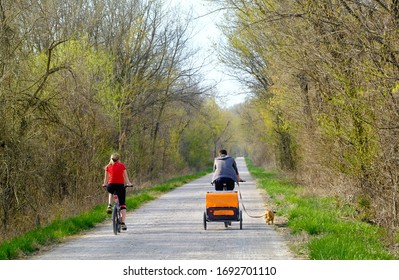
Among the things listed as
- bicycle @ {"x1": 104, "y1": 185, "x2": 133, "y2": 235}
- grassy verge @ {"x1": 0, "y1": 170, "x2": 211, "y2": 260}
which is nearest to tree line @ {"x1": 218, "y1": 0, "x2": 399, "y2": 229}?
bicycle @ {"x1": 104, "y1": 185, "x2": 133, "y2": 235}

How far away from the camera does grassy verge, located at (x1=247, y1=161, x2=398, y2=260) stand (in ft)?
31.9

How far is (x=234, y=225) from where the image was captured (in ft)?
49.4

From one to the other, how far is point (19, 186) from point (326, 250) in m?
8.56

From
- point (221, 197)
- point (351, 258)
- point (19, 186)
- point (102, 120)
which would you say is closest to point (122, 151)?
point (102, 120)

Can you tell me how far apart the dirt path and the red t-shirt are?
114cm

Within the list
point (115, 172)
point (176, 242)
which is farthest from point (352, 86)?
point (115, 172)

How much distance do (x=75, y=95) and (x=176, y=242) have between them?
9461mm

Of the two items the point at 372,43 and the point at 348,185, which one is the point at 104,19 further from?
the point at 372,43

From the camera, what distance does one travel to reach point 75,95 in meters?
20.3

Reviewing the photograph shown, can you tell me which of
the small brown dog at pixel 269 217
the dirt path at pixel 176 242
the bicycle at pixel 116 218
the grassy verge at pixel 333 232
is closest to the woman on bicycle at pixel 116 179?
the bicycle at pixel 116 218

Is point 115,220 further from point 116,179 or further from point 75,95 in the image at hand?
point 75,95

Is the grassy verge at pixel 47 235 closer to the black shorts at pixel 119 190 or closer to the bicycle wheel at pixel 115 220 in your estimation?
the bicycle wheel at pixel 115 220

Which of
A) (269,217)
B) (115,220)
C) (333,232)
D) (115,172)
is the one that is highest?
(115,172)

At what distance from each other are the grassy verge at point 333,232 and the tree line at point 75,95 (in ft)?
20.9
